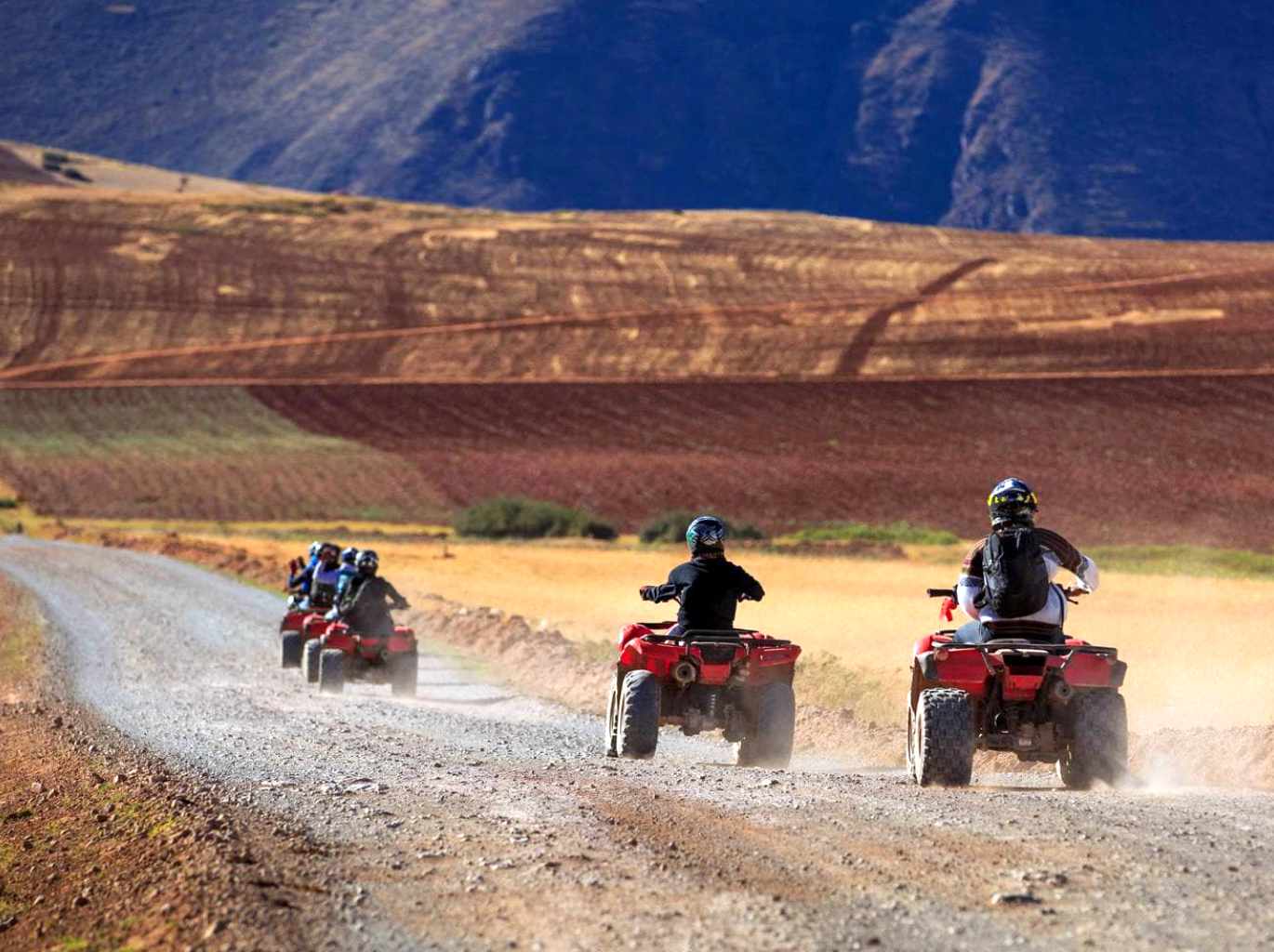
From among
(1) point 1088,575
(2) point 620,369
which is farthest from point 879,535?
(1) point 1088,575

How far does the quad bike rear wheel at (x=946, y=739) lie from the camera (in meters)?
12.4

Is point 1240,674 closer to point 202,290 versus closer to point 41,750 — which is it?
point 41,750

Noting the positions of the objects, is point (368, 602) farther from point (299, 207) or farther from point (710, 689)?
point (299, 207)

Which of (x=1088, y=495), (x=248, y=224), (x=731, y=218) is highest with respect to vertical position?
(x=731, y=218)

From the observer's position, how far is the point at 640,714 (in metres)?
14.3

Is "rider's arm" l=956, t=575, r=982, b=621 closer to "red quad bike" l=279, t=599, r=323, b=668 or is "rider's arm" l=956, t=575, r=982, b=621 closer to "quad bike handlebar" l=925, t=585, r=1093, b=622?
"quad bike handlebar" l=925, t=585, r=1093, b=622

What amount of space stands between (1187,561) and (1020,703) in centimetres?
3945

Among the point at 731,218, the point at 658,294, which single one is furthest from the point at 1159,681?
the point at 731,218

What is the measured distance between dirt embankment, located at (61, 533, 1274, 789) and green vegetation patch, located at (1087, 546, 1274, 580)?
19.1 metres

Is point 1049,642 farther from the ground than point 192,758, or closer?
farther from the ground

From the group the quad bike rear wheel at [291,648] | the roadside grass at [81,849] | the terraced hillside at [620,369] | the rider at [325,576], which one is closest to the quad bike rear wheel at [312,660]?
the rider at [325,576]

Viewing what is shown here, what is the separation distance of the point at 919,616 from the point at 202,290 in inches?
3478

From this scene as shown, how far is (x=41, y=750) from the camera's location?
17.0m

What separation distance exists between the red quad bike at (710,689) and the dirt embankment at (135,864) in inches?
127
